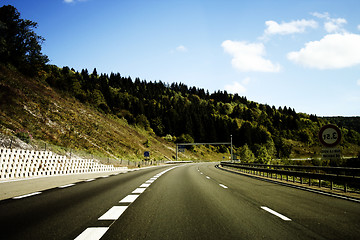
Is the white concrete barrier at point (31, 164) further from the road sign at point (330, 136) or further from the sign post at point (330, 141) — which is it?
the road sign at point (330, 136)

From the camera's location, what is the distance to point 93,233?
160 inches

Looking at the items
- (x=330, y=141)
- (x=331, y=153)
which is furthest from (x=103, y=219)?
(x=330, y=141)

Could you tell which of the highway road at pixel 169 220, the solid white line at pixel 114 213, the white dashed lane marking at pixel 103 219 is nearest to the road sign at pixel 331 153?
the highway road at pixel 169 220

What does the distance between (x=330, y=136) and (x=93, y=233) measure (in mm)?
9970

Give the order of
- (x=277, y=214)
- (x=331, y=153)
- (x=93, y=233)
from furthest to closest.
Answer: (x=331, y=153)
(x=277, y=214)
(x=93, y=233)

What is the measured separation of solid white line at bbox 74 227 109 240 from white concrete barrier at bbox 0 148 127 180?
9.64m

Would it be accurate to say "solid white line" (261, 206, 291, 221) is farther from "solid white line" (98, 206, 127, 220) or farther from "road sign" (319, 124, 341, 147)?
"road sign" (319, 124, 341, 147)

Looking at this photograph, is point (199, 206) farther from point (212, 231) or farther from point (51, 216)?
point (51, 216)

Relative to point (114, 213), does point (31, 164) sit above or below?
above

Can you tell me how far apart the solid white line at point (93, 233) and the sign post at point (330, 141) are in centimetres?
927

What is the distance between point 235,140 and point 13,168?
166010 millimetres

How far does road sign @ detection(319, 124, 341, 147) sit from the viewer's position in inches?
417

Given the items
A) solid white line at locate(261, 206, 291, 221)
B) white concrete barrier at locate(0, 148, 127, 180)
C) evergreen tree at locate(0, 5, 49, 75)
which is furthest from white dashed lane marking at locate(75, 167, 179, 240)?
evergreen tree at locate(0, 5, 49, 75)

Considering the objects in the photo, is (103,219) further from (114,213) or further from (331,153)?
(331,153)
